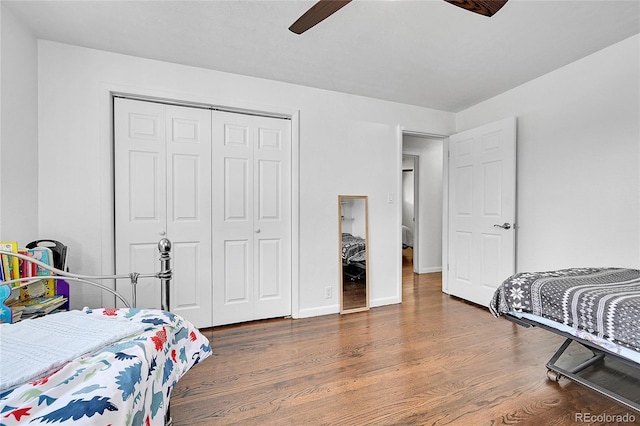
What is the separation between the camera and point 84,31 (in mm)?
2240

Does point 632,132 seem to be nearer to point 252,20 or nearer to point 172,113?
point 252,20

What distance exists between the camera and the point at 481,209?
11.5 ft

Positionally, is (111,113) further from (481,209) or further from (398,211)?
(481,209)

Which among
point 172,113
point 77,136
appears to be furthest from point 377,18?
point 77,136

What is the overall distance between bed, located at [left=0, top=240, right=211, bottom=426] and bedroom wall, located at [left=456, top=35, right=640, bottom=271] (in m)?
3.13

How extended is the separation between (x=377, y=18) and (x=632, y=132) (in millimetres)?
2167

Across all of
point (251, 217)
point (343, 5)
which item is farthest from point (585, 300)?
point (251, 217)

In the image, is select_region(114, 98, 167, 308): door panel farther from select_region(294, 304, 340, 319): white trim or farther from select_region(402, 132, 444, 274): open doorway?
select_region(402, 132, 444, 274): open doorway

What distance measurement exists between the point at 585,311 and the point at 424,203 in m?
3.98

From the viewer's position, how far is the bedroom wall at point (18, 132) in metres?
1.97

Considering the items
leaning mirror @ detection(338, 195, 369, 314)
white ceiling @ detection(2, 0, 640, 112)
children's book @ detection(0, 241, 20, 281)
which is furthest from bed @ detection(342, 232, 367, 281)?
children's book @ detection(0, 241, 20, 281)

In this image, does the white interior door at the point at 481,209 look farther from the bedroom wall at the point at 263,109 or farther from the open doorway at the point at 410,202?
the open doorway at the point at 410,202

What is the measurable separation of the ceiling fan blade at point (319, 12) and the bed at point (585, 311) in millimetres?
1911

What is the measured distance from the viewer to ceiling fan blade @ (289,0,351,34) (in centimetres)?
137
